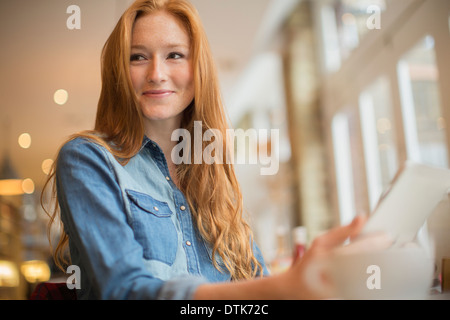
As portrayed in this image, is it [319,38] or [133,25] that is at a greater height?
[319,38]

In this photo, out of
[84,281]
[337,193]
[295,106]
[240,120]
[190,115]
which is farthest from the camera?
[240,120]

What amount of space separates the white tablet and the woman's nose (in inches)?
13.4

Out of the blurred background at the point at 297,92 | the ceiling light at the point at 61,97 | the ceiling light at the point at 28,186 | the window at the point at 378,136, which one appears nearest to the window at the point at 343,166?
the blurred background at the point at 297,92

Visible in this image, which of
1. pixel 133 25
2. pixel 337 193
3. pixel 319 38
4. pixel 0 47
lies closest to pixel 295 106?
pixel 319 38

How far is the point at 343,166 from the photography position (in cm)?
341

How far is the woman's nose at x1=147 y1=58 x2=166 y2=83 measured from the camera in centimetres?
61

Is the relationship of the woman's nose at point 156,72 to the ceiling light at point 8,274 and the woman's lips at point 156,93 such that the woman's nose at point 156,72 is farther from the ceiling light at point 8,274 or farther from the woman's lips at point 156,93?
the ceiling light at point 8,274

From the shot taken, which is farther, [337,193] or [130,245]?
[337,193]

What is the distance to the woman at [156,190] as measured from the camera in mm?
435

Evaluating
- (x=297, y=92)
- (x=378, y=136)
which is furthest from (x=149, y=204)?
(x=297, y=92)

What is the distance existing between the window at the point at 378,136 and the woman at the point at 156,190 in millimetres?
2003

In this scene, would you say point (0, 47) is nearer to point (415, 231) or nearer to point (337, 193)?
point (415, 231)
